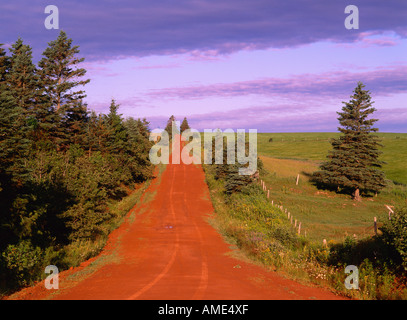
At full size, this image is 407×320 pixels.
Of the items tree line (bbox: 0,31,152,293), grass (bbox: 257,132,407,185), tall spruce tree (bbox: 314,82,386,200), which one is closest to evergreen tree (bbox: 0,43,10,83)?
tree line (bbox: 0,31,152,293)

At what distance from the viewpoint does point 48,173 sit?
18531 mm

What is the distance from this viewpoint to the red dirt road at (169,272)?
30.8ft

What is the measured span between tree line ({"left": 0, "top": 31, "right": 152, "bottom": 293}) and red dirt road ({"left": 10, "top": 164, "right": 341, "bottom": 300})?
5.59ft

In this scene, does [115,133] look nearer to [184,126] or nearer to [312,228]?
[312,228]

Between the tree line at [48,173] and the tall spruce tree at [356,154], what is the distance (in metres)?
27.4

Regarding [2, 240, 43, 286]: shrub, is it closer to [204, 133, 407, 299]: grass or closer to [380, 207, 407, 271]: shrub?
[204, 133, 407, 299]: grass

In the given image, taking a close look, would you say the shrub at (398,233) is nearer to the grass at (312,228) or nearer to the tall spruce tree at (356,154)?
the grass at (312,228)

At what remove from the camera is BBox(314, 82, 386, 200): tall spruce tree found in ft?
132

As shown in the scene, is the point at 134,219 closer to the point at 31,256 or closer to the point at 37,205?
the point at 37,205

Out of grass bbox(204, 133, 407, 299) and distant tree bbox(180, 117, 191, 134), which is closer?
grass bbox(204, 133, 407, 299)

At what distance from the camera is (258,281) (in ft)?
36.4

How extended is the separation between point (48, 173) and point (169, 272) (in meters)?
10.5
